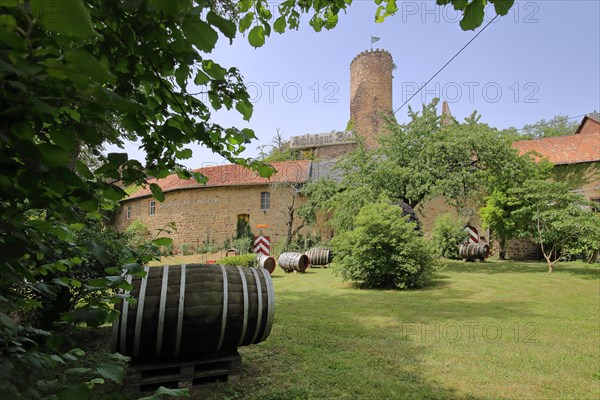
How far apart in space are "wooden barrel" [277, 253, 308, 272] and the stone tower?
68.4 ft

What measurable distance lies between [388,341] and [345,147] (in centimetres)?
3156

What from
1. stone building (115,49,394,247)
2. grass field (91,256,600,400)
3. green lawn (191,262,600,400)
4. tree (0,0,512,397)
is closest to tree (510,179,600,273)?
grass field (91,256,600,400)

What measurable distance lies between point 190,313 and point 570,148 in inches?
1059

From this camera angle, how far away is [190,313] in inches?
134

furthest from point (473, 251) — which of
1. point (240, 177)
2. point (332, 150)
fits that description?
point (332, 150)

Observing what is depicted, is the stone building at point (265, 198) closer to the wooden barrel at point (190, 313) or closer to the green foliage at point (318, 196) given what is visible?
the green foliage at point (318, 196)

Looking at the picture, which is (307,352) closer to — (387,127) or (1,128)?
(1,128)

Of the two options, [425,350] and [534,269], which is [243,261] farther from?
[534,269]

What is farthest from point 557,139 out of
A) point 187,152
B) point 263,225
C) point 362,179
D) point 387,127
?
point 187,152

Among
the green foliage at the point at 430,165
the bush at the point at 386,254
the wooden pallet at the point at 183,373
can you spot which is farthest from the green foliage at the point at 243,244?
the wooden pallet at the point at 183,373

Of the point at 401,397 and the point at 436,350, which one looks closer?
the point at 401,397

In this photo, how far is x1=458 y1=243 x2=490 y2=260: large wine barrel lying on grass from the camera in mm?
18906

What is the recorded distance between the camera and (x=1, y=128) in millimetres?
720

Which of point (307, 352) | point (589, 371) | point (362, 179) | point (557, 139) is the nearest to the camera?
point (589, 371)
